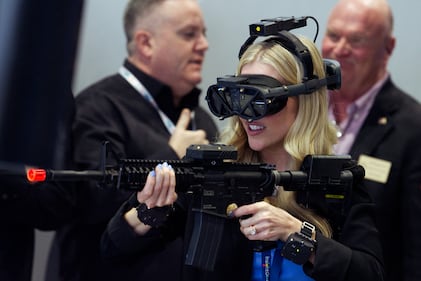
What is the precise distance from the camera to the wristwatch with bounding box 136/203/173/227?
1.53 m

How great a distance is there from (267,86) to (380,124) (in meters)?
1.21

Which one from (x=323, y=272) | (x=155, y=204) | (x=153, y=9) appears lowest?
(x=323, y=272)

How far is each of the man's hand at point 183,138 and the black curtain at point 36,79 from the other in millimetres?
2000

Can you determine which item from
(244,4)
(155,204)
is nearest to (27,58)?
(155,204)

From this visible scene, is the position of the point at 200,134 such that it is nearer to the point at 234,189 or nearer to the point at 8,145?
the point at 234,189

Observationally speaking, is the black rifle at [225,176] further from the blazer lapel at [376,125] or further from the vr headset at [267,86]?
the blazer lapel at [376,125]

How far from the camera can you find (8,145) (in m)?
0.43

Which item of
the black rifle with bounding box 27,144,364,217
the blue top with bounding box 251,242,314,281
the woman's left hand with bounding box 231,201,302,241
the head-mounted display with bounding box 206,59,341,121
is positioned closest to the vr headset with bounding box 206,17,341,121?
the head-mounted display with bounding box 206,59,341,121

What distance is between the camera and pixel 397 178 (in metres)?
2.47

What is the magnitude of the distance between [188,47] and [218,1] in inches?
12.4

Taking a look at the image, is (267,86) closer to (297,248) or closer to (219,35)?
(297,248)

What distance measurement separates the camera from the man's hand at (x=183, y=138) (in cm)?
253

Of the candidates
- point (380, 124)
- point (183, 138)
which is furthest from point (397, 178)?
point (183, 138)

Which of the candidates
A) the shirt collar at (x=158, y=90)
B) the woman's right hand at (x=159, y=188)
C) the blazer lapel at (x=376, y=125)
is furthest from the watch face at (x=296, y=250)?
the shirt collar at (x=158, y=90)
